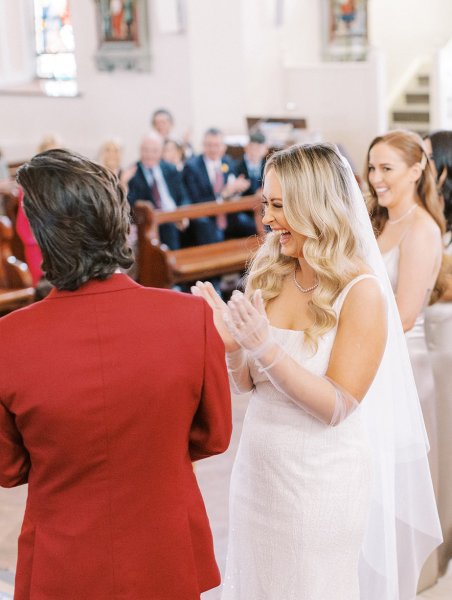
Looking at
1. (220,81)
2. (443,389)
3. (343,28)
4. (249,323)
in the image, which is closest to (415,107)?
(343,28)

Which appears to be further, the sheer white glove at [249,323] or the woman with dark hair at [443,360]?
the woman with dark hair at [443,360]

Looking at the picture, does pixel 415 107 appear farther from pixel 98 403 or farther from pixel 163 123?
pixel 98 403

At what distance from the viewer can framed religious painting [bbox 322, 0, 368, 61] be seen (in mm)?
13062

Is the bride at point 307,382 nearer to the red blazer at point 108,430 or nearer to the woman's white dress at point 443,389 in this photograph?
the red blazer at point 108,430

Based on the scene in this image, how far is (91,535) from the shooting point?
1.80 metres

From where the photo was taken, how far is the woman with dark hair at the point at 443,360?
143 inches

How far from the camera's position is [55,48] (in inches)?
546

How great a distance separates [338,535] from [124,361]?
0.92 m

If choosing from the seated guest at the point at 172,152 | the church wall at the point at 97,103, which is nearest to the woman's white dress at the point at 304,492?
the seated guest at the point at 172,152

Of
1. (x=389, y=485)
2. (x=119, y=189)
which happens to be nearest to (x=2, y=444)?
(x=119, y=189)

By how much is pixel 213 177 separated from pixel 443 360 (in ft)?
16.8

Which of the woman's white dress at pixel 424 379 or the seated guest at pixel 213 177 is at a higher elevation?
the seated guest at pixel 213 177

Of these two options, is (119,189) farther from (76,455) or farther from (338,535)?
(338,535)

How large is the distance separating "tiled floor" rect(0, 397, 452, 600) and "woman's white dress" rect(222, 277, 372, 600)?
1143 mm
